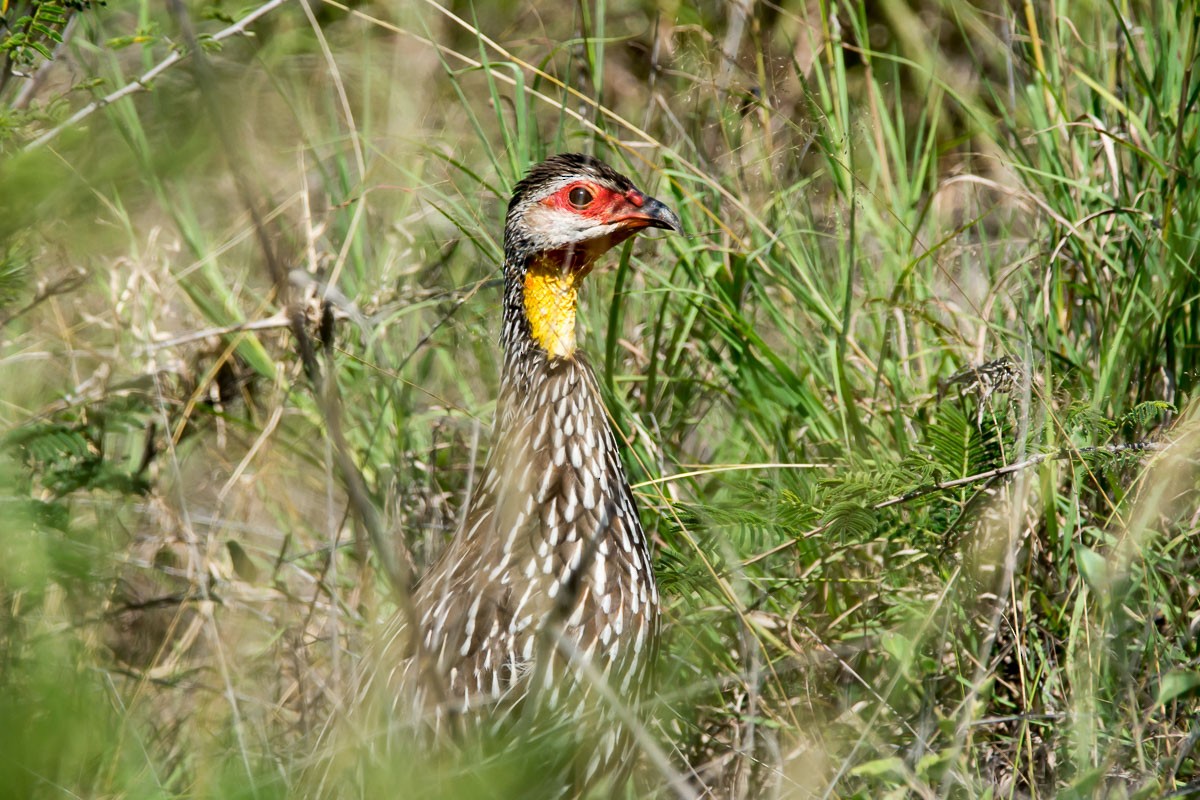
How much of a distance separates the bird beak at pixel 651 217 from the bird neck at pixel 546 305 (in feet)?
0.50

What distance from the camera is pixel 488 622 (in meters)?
2.64

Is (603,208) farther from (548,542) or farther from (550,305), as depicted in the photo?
(548,542)

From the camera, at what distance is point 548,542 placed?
2.71 m

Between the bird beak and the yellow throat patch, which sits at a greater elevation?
the bird beak

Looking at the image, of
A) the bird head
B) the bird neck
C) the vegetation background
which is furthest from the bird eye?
the vegetation background

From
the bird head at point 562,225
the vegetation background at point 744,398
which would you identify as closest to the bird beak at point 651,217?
the bird head at point 562,225

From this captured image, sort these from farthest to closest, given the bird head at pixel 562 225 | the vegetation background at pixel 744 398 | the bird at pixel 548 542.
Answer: the bird head at pixel 562 225
the vegetation background at pixel 744 398
the bird at pixel 548 542

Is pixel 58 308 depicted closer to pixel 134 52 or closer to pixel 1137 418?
pixel 134 52

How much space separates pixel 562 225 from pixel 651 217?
213 millimetres

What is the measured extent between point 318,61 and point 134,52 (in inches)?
25.2

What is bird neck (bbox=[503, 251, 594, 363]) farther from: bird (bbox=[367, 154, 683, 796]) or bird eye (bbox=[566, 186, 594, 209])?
bird eye (bbox=[566, 186, 594, 209])

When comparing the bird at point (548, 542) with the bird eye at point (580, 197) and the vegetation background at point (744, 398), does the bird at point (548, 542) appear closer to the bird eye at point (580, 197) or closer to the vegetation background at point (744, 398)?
the bird eye at point (580, 197)

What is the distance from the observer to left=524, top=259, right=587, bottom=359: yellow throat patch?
114 inches

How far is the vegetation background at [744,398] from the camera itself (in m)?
2.74
